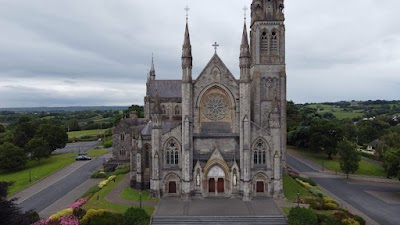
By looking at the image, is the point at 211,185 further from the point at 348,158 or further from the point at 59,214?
the point at 348,158

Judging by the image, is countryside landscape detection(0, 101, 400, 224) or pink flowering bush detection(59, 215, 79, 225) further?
countryside landscape detection(0, 101, 400, 224)

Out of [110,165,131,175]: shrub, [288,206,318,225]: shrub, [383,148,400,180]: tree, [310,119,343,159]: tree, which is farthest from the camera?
[310,119,343,159]: tree

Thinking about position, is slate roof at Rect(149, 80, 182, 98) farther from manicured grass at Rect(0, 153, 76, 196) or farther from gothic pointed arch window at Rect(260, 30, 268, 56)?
manicured grass at Rect(0, 153, 76, 196)

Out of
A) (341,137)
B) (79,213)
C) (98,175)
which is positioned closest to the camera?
(79,213)

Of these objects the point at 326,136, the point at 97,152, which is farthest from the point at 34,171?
the point at 326,136

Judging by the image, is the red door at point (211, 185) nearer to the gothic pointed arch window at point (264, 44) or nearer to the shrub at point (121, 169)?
the shrub at point (121, 169)

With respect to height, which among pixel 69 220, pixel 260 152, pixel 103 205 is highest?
pixel 260 152

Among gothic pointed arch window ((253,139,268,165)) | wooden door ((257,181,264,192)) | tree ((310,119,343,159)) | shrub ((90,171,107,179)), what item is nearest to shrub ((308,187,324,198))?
wooden door ((257,181,264,192))

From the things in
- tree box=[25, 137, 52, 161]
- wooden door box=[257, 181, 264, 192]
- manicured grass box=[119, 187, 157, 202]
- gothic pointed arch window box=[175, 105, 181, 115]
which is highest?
gothic pointed arch window box=[175, 105, 181, 115]

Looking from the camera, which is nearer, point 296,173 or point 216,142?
point 216,142
